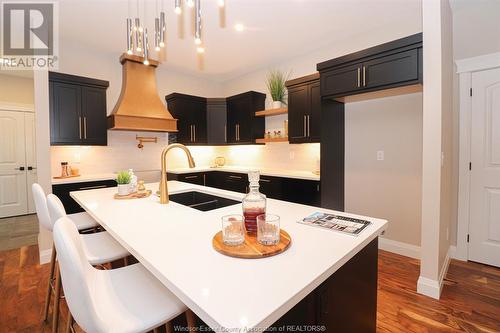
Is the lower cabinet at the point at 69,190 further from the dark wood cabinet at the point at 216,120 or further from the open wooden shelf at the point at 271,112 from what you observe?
the open wooden shelf at the point at 271,112

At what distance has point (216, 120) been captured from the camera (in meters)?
5.02

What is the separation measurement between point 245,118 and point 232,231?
3.75 meters

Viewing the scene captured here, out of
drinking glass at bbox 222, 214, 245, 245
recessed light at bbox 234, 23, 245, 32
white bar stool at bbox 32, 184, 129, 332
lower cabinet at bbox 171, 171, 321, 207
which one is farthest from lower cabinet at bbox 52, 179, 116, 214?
drinking glass at bbox 222, 214, 245, 245

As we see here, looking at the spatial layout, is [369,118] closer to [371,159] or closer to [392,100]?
[392,100]

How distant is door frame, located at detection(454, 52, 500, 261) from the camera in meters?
2.78

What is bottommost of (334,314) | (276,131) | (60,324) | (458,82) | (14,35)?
(60,324)

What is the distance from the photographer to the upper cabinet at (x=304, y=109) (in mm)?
3471

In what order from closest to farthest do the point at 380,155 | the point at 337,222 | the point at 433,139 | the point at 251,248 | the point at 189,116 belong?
the point at 251,248 < the point at 337,222 < the point at 433,139 < the point at 380,155 < the point at 189,116

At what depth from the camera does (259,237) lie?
41.7 inches

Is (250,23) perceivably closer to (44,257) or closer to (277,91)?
(277,91)

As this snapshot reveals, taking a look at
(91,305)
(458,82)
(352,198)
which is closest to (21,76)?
(91,305)

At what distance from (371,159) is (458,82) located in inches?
49.9

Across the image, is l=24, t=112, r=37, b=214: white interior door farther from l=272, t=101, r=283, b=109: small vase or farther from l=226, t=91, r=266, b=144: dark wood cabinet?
l=272, t=101, r=283, b=109: small vase

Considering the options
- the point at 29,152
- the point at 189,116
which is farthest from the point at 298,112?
the point at 29,152
